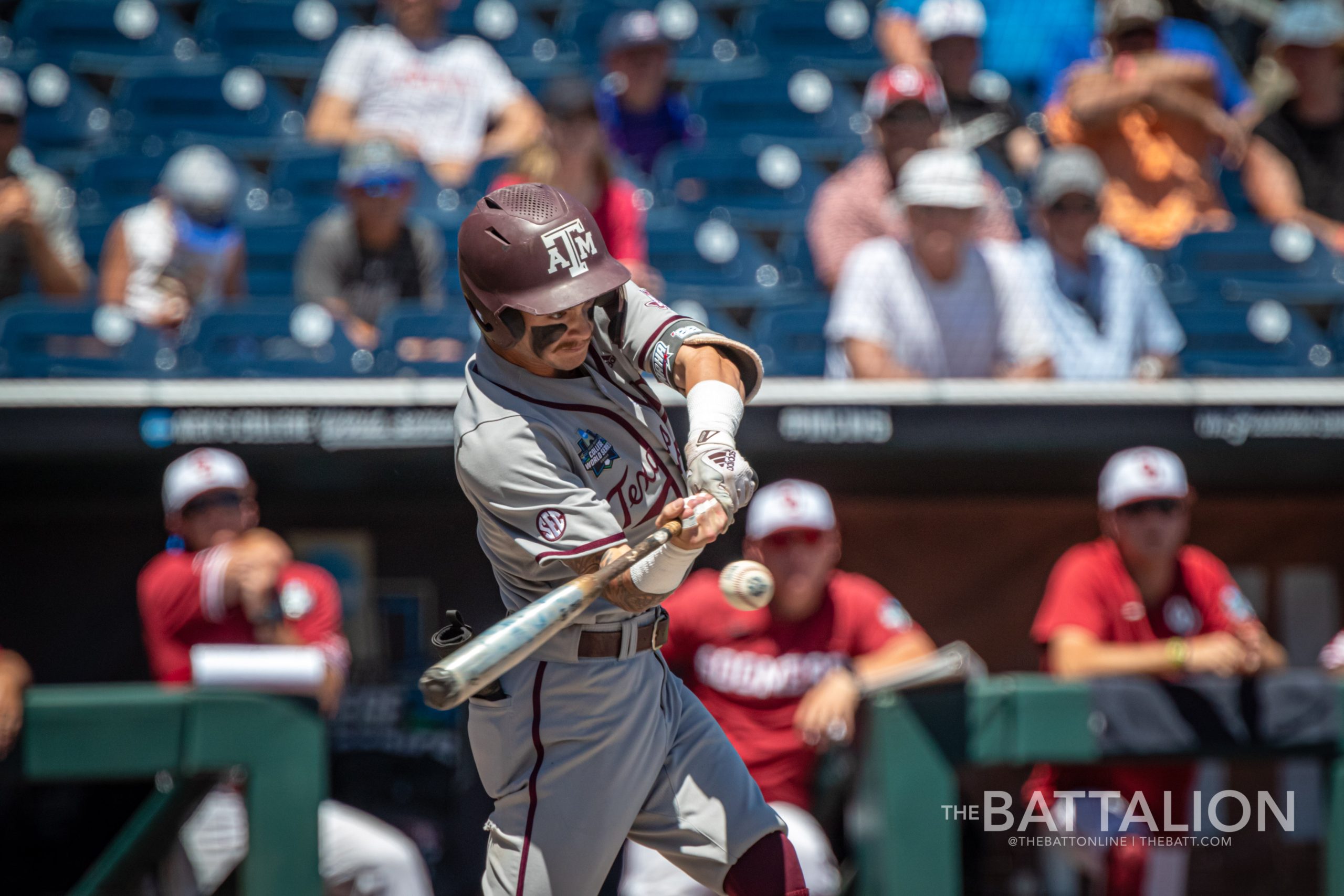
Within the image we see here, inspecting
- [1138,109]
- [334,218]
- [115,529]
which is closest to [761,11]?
[1138,109]

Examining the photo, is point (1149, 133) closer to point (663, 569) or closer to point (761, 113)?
point (761, 113)

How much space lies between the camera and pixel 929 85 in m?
5.19

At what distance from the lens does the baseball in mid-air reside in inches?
81.1

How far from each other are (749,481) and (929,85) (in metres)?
3.47

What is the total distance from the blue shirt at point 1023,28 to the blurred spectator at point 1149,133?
0.78 metres

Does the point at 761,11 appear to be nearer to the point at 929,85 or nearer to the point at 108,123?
the point at 929,85

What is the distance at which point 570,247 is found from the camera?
2180 mm

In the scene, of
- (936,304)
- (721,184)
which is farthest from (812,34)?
(936,304)

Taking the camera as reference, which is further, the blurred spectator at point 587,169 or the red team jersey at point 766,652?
the blurred spectator at point 587,169

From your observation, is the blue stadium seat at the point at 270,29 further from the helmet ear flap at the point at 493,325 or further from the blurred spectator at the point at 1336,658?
the blurred spectator at the point at 1336,658

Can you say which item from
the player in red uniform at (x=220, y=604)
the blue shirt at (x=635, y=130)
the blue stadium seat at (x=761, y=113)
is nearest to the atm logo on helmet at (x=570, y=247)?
the player in red uniform at (x=220, y=604)

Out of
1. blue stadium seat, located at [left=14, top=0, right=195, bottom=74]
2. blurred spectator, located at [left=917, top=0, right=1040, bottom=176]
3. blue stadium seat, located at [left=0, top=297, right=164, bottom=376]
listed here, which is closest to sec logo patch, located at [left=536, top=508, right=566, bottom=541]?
blue stadium seat, located at [left=0, top=297, right=164, bottom=376]

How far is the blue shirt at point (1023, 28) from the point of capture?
6.02 meters

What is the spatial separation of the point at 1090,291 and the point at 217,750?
298 cm
